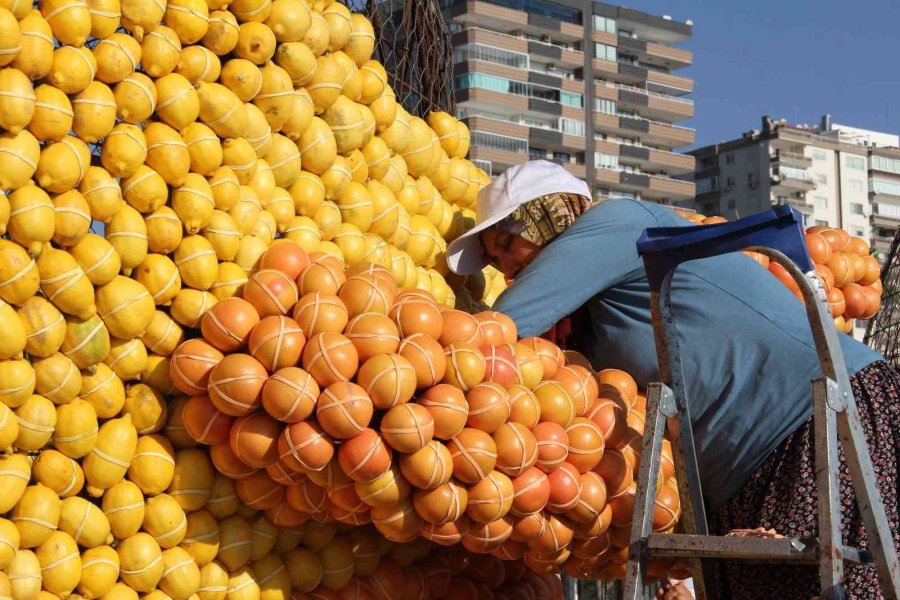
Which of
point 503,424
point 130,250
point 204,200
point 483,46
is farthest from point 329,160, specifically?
point 483,46

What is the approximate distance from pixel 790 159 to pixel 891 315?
82.1 meters

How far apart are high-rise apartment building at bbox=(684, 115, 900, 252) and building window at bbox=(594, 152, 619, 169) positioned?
25.3 ft

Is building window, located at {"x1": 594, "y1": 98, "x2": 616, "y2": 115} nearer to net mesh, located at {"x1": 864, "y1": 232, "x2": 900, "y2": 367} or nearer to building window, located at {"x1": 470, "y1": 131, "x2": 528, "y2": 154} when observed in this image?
building window, located at {"x1": 470, "y1": 131, "x2": 528, "y2": 154}

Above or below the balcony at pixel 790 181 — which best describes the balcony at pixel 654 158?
above

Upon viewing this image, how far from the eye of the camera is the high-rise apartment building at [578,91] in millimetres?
77500

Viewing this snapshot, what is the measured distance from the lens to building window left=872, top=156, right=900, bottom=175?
297 ft

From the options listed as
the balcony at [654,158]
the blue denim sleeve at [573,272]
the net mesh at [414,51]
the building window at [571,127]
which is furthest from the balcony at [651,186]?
the blue denim sleeve at [573,272]

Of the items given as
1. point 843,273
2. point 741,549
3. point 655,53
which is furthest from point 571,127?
point 741,549

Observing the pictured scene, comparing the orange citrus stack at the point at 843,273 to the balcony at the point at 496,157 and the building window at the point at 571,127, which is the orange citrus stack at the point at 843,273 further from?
the building window at the point at 571,127

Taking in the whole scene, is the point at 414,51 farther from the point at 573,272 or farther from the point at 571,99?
Answer: the point at 571,99

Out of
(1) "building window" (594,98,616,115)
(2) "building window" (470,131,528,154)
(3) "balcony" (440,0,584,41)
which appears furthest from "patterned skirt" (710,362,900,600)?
(1) "building window" (594,98,616,115)

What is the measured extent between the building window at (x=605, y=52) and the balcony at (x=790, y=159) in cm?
1386

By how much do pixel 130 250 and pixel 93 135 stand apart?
31 centimetres

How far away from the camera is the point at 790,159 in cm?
8538
